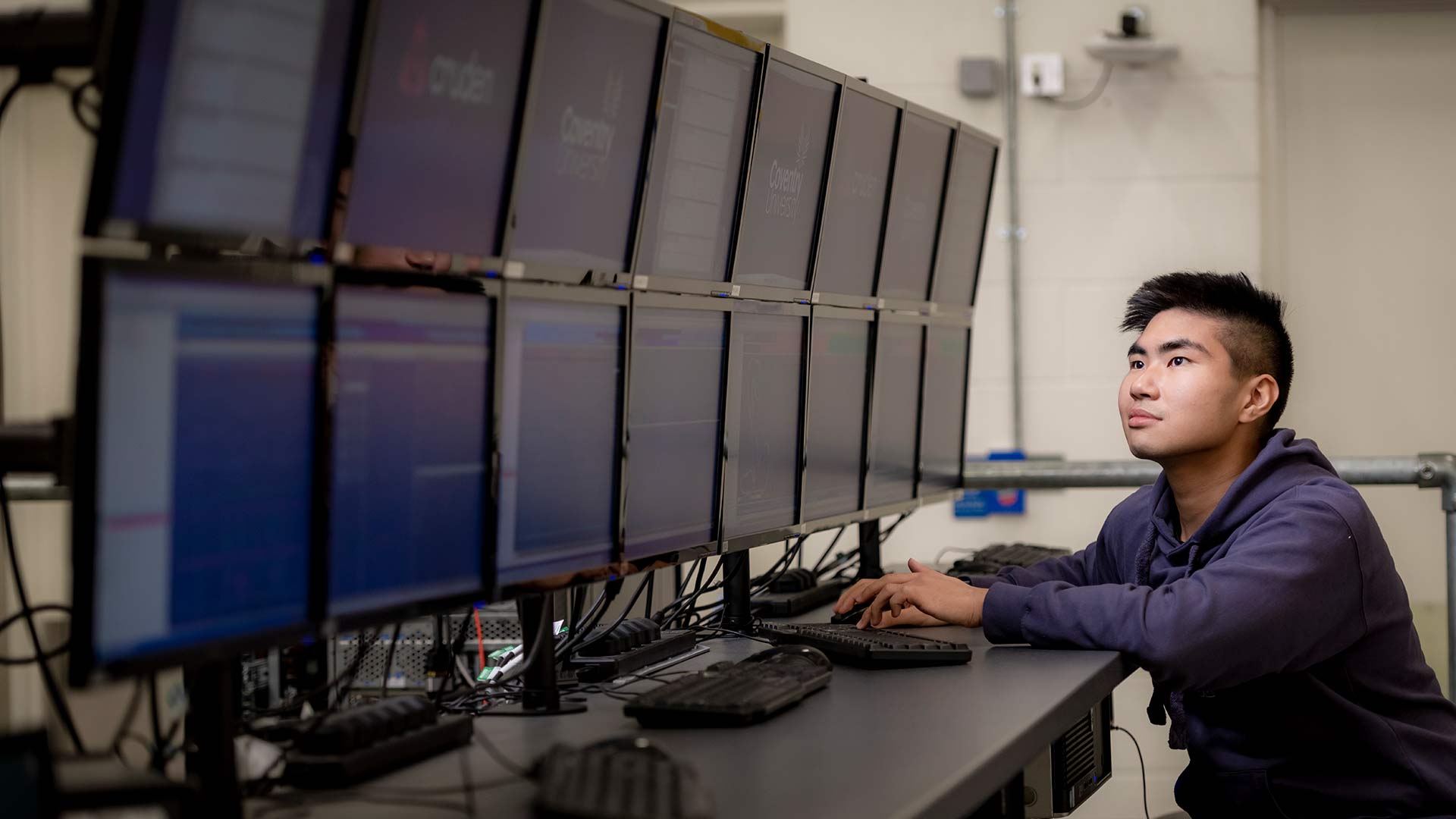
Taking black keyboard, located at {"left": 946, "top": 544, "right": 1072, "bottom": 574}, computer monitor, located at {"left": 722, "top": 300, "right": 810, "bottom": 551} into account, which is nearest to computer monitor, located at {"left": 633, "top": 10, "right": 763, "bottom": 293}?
computer monitor, located at {"left": 722, "top": 300, "right": 810, "bottom": 551}

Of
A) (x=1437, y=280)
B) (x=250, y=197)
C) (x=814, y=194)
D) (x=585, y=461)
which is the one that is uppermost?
(x=1437, y=280)

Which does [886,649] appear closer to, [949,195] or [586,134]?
[586,134]

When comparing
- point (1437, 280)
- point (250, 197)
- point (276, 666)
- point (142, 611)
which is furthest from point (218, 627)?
point (1437, 280)

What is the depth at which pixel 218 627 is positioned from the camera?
0.94 metres

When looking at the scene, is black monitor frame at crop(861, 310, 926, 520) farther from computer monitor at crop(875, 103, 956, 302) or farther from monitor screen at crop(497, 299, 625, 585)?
monitor screen at crop(497, 299, 625, 585)

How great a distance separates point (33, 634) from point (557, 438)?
505 mm

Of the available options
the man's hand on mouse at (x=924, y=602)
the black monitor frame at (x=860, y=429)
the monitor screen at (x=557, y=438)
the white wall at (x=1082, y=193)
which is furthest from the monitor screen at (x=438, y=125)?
the white wall at (x=1082, y=193)

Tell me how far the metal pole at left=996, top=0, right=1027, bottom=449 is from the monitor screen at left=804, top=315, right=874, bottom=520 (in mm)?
1572

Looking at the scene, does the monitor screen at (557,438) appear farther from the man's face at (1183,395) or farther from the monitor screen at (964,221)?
the monitor screen at (964,221)

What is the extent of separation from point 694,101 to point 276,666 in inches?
34.7

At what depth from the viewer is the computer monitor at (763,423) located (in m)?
1.64

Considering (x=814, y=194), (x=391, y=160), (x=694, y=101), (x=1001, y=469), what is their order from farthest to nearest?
1. (x=1001, y=469)
2. (x=814, y=194)
3. (x=694, y=101)
4. (x=391, y=160)

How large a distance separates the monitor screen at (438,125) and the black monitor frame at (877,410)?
3.00 feet

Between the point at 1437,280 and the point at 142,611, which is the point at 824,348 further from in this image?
the point at 1437,280
